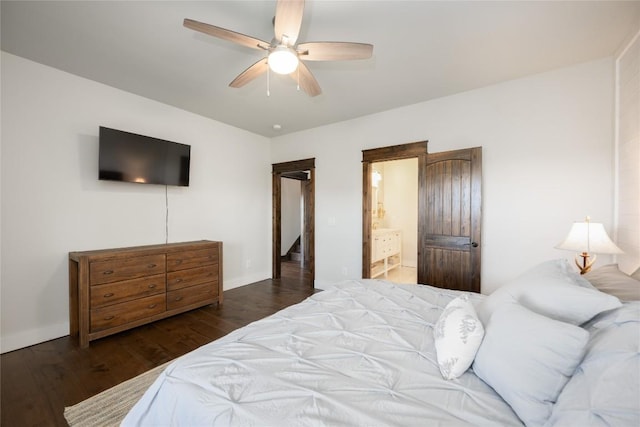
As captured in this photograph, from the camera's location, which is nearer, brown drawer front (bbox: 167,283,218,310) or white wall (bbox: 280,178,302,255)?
brown drawer front (bbox: 167,283,218,310)

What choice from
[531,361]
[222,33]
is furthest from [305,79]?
[531,361]

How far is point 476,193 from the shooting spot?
2.95 metres

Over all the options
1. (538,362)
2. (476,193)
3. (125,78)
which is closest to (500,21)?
(476,193)

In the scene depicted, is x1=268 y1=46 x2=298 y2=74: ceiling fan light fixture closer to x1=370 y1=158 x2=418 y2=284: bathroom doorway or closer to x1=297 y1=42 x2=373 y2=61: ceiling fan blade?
x1=297 y1=42 x2=373 y2=61: ceiling fan blade

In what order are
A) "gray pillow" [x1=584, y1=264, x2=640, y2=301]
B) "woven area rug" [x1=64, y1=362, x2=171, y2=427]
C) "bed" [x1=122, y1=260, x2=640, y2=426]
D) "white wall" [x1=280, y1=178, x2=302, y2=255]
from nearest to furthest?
"bed" [x1=122, y1=260, x2=640, y2=426] < "gray pillow" [x1=584, y1=264, x2=640, y2=301] < "woven area rug" [x1=64, y1=362, x2=171, y2=427] < "white wall" [x1=280, y1=178, x2=302, y2=255]

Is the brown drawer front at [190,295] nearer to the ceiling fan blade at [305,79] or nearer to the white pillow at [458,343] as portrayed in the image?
the ceiling fan blade at [305,79]

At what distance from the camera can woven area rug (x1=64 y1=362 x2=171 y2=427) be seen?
5.09ft

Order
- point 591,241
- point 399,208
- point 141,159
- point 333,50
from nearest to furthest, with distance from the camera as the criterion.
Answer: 1. point 333,50
2. point 591,241
3. point 141,159
4. point 399,208

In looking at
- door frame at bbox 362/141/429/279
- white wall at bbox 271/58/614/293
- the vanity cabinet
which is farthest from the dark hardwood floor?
white wall at bbox 271/58/614/293

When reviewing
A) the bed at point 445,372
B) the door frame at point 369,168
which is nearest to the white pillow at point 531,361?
the bed at point 445,372

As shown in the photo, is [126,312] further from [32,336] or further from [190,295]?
[32,336]

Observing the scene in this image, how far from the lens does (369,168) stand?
3.86 m

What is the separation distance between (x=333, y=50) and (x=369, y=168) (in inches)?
88.1

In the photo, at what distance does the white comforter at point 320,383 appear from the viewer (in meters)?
0.81
